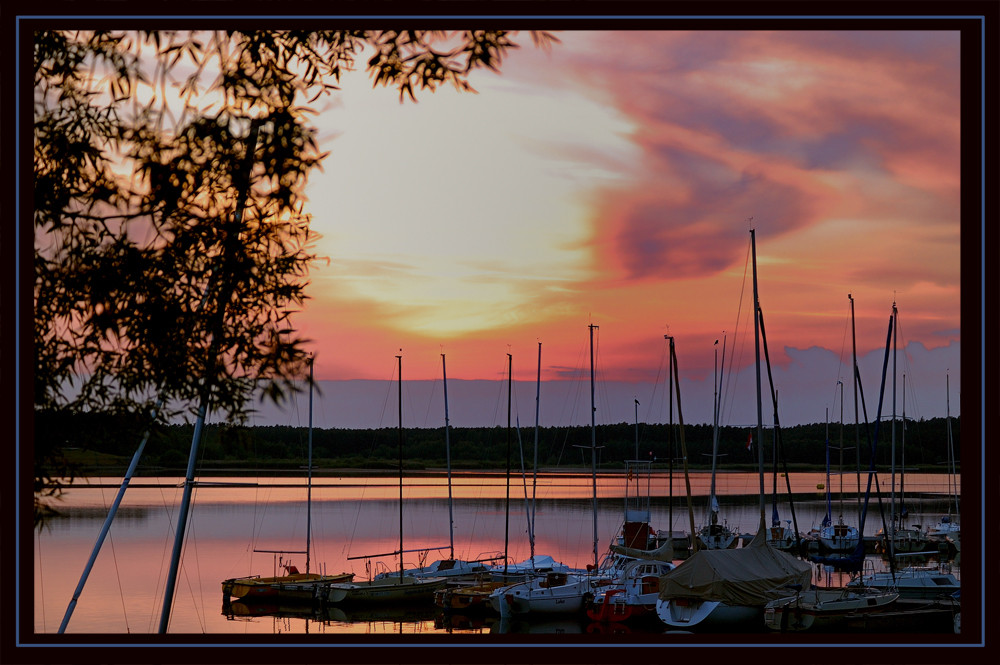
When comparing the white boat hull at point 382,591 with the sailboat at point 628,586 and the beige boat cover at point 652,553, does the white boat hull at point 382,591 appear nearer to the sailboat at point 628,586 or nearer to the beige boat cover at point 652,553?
the sailboat at point 628,586

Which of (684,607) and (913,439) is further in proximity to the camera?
(913,439)

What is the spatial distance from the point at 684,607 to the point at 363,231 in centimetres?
1137

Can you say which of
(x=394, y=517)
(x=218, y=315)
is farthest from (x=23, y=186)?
(x=394, y=517)

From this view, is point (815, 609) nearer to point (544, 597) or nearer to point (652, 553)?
point (544, 597)

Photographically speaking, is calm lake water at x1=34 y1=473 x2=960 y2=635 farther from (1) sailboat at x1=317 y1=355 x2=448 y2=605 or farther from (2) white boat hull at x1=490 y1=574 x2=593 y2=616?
(1) sailboat at x1=317 y1=355 x2=448 y2=605

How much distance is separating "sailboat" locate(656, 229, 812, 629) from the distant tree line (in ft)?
26.5

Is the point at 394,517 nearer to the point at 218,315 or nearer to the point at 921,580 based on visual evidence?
the point at 921,580

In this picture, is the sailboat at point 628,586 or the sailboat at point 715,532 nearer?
the sailboat at point 628,586

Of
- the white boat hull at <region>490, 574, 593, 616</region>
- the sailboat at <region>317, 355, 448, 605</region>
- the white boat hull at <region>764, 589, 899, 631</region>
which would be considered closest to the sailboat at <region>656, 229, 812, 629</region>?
the white boat hull at <region>764, 589, 899, 631</region>

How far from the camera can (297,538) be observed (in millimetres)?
52312

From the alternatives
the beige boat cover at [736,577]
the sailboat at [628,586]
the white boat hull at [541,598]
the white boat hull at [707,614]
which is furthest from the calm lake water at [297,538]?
the beige boat cover at [736,577]

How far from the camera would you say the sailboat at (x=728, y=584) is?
20734 mm

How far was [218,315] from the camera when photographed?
8.87 m

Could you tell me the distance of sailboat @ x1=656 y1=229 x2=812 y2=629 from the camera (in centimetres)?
2073
